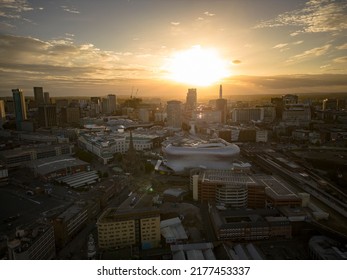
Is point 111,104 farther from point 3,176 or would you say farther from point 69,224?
point 69,224

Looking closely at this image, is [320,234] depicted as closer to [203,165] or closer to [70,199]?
[203,165]

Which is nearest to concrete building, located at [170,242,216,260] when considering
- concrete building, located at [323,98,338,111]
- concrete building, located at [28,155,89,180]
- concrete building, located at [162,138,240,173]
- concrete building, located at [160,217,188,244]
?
concrete building, located at [160,217,188,244]

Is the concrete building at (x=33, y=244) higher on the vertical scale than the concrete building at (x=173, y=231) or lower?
higher

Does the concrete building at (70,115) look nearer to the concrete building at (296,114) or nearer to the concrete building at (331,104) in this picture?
the concrete building at (296,114)

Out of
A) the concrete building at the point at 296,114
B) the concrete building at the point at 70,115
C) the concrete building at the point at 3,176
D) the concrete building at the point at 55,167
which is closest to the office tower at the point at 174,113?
the concrete building at the point at 70,115

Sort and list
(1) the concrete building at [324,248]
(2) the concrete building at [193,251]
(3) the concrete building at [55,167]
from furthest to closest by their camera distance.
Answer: (3) the concrete building at [55,167], (1) the concrete building at [324,248], (2) the concrete building at [193,251]

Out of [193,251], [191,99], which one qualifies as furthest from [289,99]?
[193,251]
